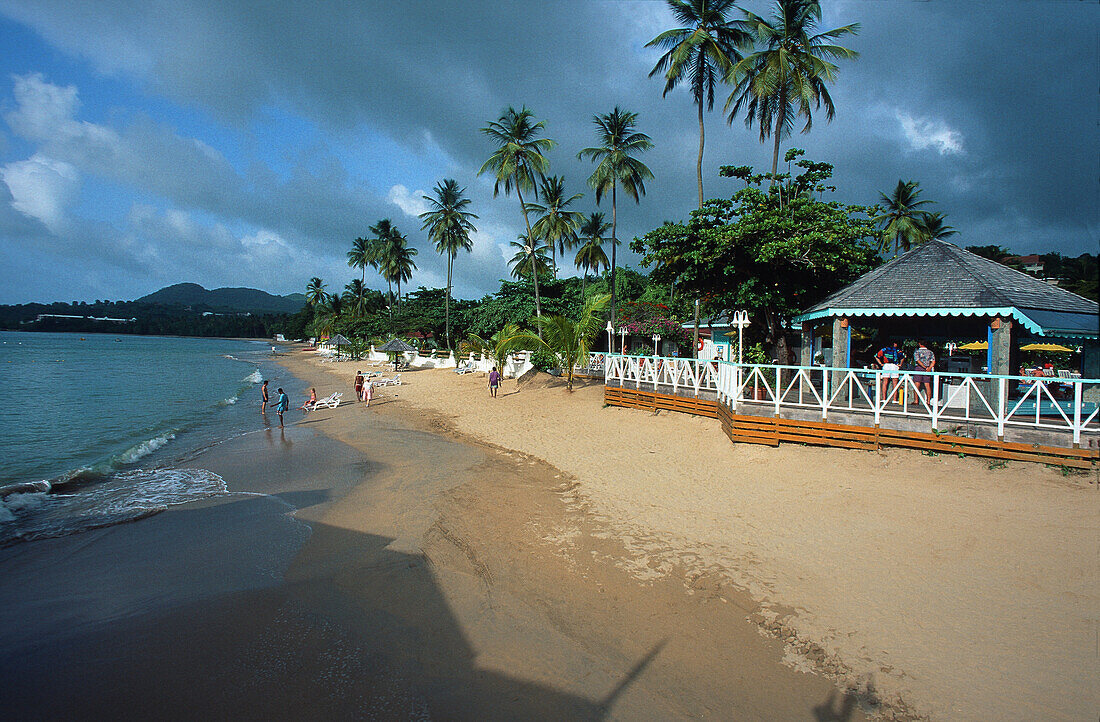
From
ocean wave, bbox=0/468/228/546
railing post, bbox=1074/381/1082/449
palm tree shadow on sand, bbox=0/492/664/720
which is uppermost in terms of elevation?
railing post, bbox=1074/381/1082/449

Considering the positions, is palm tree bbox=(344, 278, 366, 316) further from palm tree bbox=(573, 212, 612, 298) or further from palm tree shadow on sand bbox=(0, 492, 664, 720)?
palm tree shadow on sand bbox=(0, 492, 664, 720)

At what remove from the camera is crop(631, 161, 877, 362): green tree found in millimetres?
12453

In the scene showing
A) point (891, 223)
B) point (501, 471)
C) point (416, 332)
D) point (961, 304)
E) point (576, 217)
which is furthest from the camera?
point (416, 332)

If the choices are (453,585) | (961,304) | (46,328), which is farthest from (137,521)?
(46,328)

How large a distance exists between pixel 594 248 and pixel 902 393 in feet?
109

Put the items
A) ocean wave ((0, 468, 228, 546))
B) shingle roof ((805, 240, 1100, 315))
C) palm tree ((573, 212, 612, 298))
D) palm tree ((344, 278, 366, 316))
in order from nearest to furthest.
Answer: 1. ocean wave ((0, 468, 228, 546))
2. shingle roof ((805, 240, 1100, 315))
3. palm tree ((573, 212, 612, 298))
4. palm tree ((344, 278, 366, 316))

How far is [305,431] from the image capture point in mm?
16734

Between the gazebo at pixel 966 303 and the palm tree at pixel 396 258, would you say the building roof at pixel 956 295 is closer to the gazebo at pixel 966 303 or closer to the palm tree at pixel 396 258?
the gazebo at pixel 966 303

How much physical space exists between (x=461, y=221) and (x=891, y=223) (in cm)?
3083

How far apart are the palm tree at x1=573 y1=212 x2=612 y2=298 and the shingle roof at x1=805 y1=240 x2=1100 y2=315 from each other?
30722 mm

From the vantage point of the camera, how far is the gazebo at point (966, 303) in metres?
9.76

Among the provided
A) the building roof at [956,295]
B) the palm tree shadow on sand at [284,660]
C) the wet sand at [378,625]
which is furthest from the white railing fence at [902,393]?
the palm tree shadow on sand at [284,660]

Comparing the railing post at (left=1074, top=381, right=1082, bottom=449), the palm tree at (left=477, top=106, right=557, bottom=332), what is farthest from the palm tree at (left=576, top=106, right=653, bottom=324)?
the railing post at (left=1074, top=381, right=1082, bottom=449)

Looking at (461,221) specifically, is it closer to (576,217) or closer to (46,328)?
(576,217)
